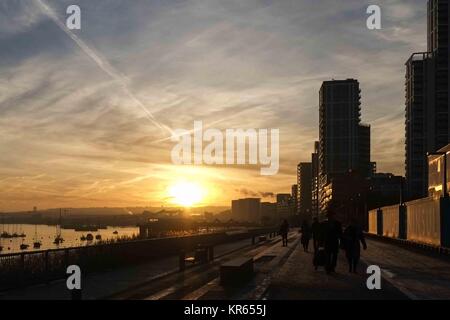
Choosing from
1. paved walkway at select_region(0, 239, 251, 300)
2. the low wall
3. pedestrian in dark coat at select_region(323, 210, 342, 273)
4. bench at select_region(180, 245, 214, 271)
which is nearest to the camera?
paved walkway at select_region(0, 239, 251, 300)

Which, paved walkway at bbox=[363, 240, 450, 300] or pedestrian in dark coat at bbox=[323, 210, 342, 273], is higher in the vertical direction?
pedestrian in dark coat at bbox=[323, 210, 342, 273]

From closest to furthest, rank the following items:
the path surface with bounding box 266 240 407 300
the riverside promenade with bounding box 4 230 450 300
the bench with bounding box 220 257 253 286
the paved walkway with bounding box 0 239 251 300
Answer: the path surface with bounding box 266 240 407 300 → the riverside promenade with bounding box 4 230 450 300 → the paved walkway with bounding box 0 239 251 300 → the bench with bounding box 220 257 253 286

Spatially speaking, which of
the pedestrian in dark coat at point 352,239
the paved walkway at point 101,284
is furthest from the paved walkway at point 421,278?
the paved walkway at point 101,284

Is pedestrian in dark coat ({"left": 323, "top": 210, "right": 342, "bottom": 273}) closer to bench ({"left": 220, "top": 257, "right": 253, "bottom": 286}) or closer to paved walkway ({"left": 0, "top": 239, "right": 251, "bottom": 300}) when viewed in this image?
bench ({"left": 220, "top": 257, "right": 253, "bottom": 286})

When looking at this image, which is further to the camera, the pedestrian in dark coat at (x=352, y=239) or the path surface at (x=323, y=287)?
the pedestrian in dark coat at (x=352, y=239)

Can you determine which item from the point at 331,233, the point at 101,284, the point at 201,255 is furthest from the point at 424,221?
the point at 101,284

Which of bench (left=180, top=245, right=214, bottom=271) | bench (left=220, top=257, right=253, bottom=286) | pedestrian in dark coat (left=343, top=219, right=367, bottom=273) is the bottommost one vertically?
bench (left=180, top=245, right=214, bottom=271)

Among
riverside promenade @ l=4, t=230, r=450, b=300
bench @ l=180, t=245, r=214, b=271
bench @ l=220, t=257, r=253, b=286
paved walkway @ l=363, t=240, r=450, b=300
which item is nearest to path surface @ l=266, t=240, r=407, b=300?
riverside promenade @ l=4, t=230, r=450, b=300

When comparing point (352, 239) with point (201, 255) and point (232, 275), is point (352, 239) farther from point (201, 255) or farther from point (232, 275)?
point (201, 255)

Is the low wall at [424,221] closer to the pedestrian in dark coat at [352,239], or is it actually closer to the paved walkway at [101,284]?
the pedestrian in dark coat at [352,239]

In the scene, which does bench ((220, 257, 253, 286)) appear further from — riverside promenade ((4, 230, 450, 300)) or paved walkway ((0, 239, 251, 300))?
paved walkway ((0, 239, 251, 300))

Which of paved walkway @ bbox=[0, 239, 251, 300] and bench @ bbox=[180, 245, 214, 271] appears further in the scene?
bench @ bbox=[180, 245, 214, 271]

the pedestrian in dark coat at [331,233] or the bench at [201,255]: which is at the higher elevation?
the pedestrian in dark coat at [331,233]
